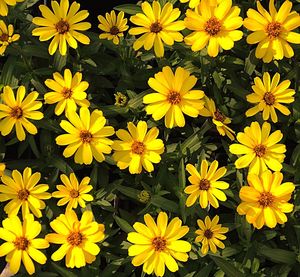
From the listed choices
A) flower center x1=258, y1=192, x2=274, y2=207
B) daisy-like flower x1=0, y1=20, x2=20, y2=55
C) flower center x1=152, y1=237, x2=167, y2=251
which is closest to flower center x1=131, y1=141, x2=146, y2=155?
flower center x1=152, y1=237, x2=167, y2=251

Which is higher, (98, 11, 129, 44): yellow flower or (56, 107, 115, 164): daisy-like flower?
(98, 11, 129, 44): yellow flower

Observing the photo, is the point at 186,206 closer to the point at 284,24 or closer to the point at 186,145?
the point at 186,145

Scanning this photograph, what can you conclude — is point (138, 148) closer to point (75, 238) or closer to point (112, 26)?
point (75, 238)

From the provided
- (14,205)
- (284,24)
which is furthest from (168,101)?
(14,205)

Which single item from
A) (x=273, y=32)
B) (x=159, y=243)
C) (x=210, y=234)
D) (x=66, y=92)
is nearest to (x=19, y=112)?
(x=66, y=92)

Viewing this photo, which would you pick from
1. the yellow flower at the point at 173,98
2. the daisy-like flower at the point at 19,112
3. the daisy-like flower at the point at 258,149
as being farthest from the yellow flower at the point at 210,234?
A: the daisy-like flower at the point at 19,112

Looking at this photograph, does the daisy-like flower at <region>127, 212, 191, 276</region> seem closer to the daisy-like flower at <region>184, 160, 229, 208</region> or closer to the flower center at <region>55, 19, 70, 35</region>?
the daisy-like flower at <region>184, 160, 229, 208</region>
